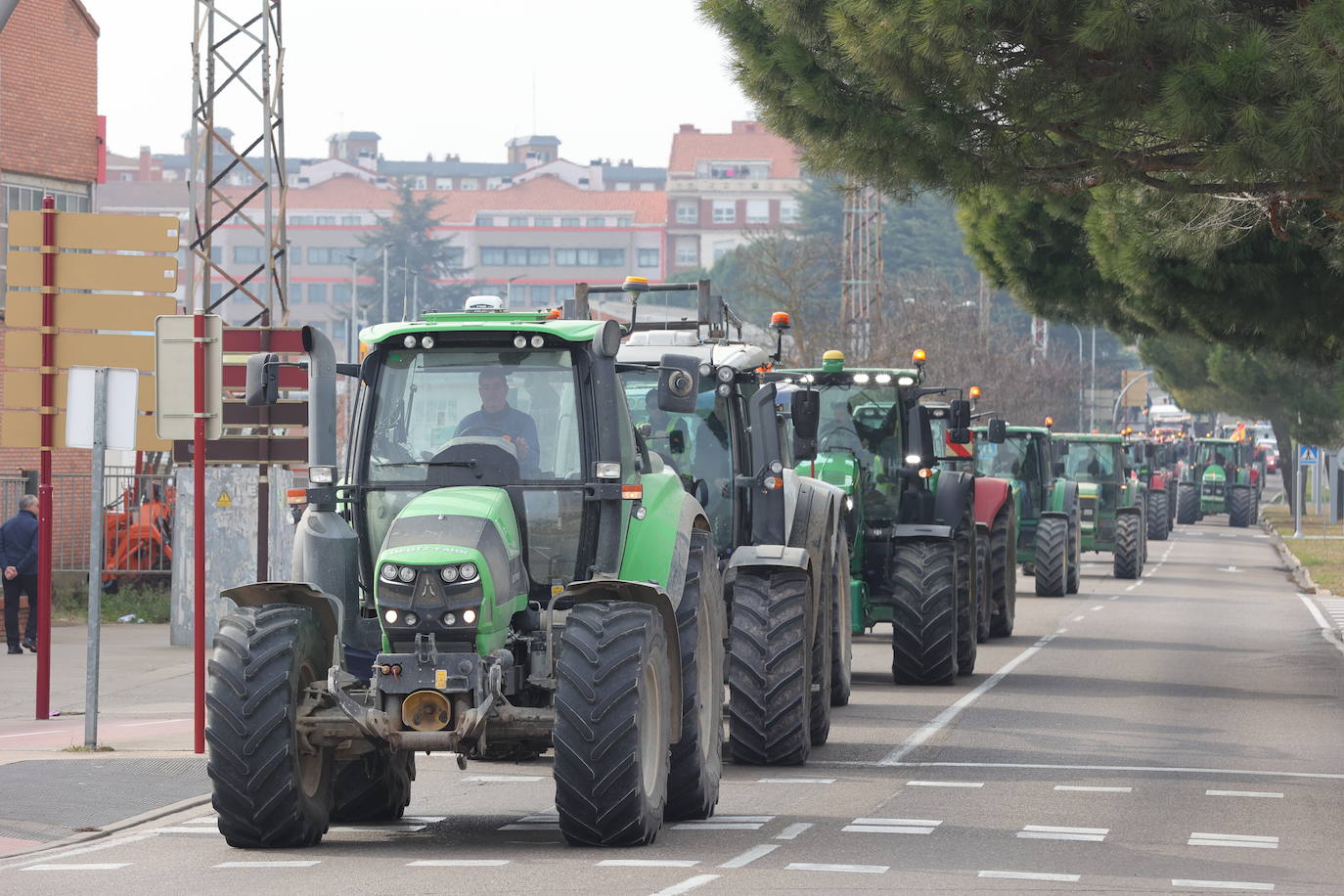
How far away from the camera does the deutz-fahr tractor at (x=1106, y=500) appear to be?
3906cm

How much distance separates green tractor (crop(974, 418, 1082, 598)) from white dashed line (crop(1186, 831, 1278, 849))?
66.4 ft

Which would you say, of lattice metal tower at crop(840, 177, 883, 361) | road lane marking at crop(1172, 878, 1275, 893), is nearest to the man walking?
road lane marking at crop(1172, 878, 1275, 893)

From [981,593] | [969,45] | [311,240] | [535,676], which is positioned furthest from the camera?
[311,240]

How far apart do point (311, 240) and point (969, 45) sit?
14032 cm

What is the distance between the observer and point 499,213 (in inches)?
6368

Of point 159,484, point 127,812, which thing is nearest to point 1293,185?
point 127,812

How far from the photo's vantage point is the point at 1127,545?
3938 cm

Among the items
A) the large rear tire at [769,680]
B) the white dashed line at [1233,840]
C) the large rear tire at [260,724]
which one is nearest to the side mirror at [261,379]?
the large rear tire at [260,724]

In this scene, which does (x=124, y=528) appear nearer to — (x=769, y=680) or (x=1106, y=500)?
(x=769, y=680)

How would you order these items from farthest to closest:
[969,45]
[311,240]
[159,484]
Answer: [311,240] → [159,484] → [969,45]

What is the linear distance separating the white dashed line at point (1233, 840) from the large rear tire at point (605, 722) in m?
2.82

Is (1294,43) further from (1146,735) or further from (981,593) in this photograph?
(981,593)

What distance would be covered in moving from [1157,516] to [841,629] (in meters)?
44.9

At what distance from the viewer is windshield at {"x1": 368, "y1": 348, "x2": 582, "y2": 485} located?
35.2 ft
